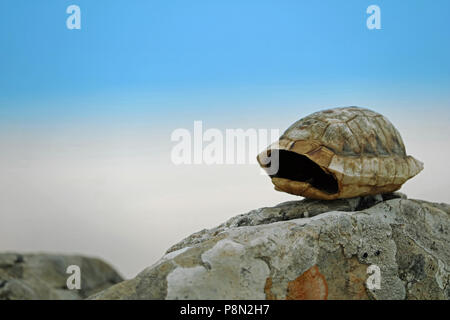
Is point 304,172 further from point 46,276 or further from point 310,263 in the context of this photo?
point 46,276

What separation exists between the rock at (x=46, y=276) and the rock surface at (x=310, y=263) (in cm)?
340

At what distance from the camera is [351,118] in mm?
4488

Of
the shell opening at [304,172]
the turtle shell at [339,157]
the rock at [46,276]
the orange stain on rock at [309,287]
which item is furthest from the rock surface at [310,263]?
the rock at [46,276]

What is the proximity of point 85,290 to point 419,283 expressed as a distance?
874 cm

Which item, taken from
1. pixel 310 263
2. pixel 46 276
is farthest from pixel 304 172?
pixel 46 276

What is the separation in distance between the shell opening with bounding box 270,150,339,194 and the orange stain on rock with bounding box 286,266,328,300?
131 cm

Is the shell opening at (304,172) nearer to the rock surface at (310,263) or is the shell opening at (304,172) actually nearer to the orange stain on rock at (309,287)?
the rock surface at (310,263)

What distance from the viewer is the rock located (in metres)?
5.89

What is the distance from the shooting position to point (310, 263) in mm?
3256

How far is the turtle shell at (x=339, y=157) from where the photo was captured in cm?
414

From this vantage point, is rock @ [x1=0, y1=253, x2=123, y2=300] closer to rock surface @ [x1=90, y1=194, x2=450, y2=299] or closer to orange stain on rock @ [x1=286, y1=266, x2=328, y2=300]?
rock surface @ [x1=90, y1=194, x2=450, y2=299]

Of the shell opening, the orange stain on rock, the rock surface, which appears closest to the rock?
the rock surface

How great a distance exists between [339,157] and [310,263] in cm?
129
